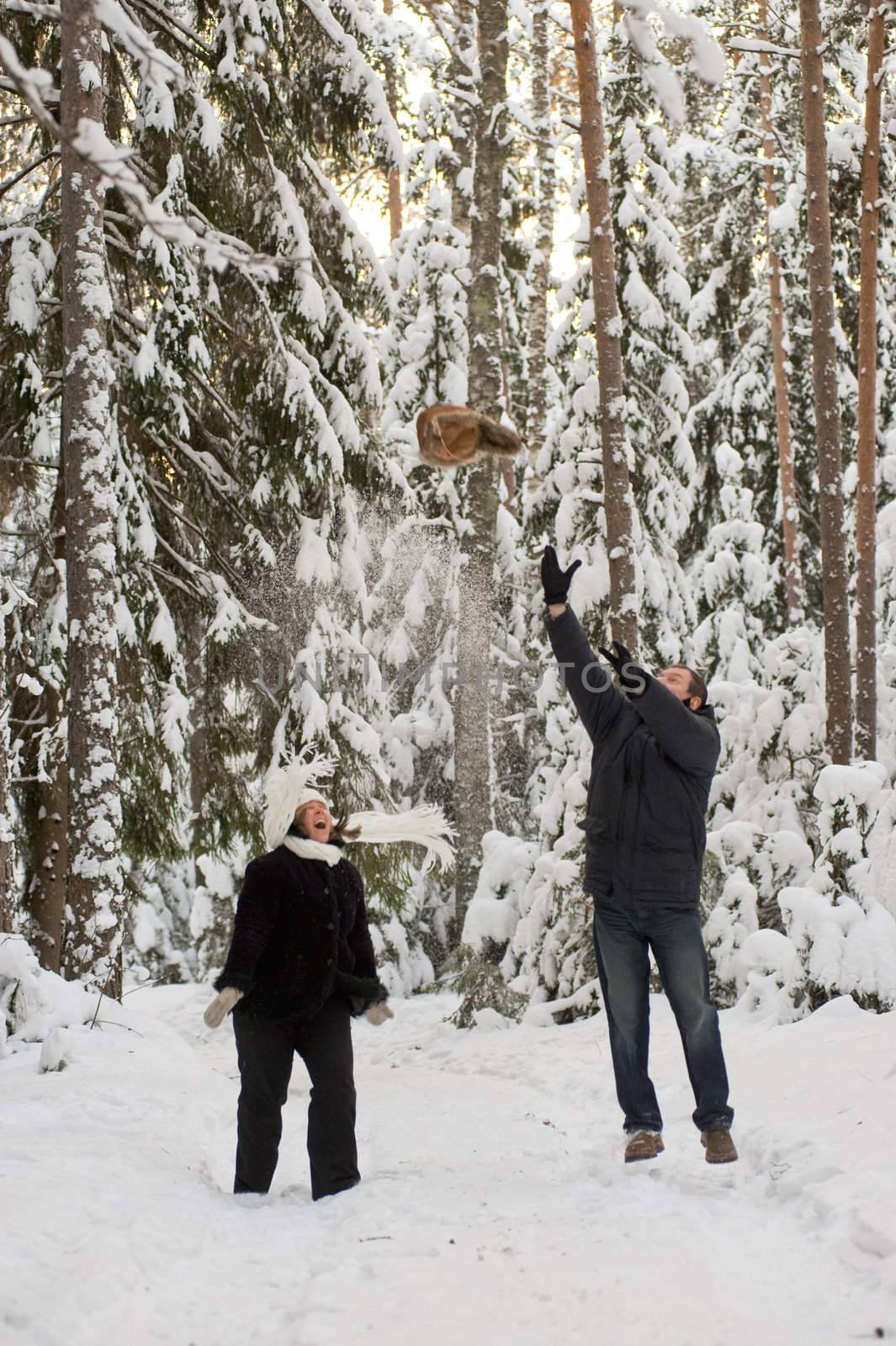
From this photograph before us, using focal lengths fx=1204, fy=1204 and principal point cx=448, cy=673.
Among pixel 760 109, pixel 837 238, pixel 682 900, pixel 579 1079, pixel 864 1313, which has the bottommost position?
pixel 579 1079

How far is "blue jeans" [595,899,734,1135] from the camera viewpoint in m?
4.79

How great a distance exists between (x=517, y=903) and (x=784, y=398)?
35.7 ft

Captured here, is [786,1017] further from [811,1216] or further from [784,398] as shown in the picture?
[784,398]

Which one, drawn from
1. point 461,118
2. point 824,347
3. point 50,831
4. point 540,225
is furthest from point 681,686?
point 540,225

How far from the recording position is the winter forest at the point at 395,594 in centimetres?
513

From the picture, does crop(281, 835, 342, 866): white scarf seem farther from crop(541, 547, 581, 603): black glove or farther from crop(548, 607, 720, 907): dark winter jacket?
crop(541, 547, 581, 603): black glove

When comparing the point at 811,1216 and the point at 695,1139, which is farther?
the point at 695,1139

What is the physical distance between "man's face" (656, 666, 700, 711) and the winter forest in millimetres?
1766

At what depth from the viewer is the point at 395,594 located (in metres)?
15.5

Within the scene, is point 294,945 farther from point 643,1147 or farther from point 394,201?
point 394,201

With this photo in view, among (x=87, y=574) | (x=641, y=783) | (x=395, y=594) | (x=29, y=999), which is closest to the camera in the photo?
(x=641, y=783)

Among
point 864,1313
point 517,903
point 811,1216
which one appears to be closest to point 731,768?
point 517,903

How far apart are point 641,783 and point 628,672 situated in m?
0.49

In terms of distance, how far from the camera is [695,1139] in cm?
539
